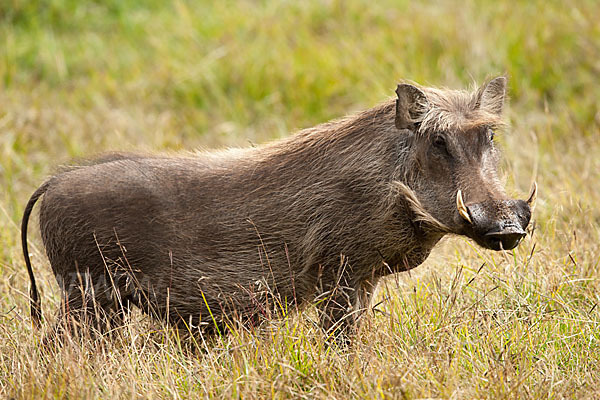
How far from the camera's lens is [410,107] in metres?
3.38

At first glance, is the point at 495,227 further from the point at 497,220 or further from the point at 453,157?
the point at 453,157

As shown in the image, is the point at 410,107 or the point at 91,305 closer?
the point at 410,107

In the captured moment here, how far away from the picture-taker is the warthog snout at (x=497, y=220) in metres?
3.04

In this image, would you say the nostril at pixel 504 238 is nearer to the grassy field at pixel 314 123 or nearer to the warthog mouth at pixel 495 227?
the warthog mouth at pixel 495 227

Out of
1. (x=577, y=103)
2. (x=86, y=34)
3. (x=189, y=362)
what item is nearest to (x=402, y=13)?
(x=577, y=103)

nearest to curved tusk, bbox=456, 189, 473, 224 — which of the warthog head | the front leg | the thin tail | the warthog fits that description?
the warthog head

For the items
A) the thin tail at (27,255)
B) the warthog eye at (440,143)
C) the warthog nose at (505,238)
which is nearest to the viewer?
the warthog nose at (505,238)

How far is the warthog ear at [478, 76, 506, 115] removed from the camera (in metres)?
3.54

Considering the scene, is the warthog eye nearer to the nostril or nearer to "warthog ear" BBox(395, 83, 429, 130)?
"warthog ear" BBox(395, 83, 429, 130)

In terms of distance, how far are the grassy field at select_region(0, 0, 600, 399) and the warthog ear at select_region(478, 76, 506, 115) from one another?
0.63 meters

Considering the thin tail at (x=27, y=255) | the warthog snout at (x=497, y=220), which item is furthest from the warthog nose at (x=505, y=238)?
the thin tail at (x=27, y=255)

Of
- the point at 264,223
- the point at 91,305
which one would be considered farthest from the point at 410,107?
the point at 91,305

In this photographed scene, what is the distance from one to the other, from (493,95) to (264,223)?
3.59 ft

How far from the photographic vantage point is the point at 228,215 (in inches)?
141
